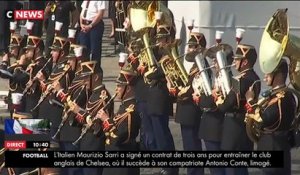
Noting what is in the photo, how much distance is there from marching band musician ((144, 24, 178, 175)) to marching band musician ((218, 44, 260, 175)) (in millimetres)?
1661

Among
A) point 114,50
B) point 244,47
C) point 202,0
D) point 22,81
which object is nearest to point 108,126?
point 244,47

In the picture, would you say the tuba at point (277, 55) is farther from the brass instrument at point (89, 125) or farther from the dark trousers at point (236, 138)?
the brass instrument at point (89, 125)

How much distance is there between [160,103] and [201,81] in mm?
1175

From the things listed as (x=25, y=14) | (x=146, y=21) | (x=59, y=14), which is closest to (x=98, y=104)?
(x=146, y=21)

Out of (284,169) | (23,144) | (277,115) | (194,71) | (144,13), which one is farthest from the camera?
(144,13)

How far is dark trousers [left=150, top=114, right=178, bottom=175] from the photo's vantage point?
14.2 meters

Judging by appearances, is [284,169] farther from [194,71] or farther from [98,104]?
[194,71]

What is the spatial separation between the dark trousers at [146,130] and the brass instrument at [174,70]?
0.73m

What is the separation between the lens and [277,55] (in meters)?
11.5

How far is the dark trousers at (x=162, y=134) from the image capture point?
14.2 meters

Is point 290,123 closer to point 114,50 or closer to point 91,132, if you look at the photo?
point 91,132

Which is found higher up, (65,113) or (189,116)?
(65,113)

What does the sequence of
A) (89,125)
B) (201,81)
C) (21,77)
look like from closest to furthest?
(89,125) → (201,81) → (21,77)

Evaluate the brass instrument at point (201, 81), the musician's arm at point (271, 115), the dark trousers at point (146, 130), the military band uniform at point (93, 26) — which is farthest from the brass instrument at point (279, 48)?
the military band uniform at point (93, 26)
